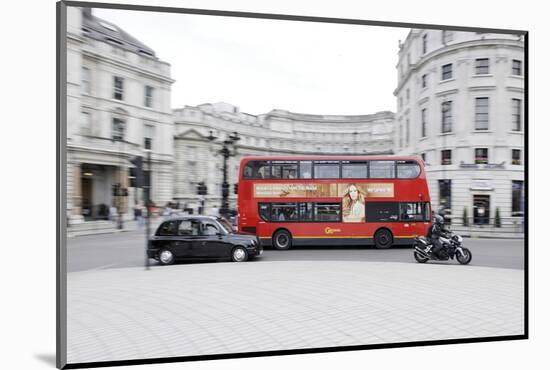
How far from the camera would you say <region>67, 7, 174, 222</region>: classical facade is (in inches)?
157

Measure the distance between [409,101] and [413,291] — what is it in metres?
2.59

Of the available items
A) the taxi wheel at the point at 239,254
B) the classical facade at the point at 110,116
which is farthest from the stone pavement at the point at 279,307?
the classical facade at the point at 110,116

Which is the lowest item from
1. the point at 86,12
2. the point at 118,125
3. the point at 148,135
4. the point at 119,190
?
the point at 119,190

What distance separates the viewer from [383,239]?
6.18m

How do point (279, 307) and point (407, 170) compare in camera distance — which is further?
point (407, 170)

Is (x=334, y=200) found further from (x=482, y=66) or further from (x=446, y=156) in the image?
(x=482, y=66)

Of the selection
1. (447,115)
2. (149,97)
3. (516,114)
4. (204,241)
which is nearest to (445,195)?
(447,115)

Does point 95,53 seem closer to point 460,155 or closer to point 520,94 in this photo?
point 460,155

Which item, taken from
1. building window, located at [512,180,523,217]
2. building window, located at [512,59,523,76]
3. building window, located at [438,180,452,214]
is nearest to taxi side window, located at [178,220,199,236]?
building window, located at [438,180,452,214]

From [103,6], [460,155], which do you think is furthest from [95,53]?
[460,155]

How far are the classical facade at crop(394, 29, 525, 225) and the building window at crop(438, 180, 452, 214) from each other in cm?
1

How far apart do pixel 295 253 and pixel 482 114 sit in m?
3.44

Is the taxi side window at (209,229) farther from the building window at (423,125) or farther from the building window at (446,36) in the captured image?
the building window at (446,36)

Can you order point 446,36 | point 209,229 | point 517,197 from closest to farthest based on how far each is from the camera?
point 446,36 < point 517,197 < point 209,229
